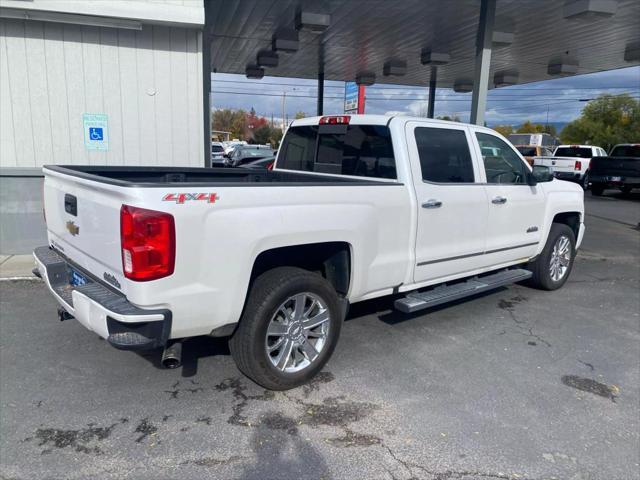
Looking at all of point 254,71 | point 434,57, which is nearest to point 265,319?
point 434,57

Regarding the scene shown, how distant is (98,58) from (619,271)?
8597 mm

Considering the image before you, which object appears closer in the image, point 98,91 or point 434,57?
point 98,91

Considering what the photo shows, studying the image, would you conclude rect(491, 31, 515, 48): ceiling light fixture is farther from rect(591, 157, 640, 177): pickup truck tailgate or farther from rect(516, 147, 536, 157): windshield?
rect(516, 147, 536, 157): windshield

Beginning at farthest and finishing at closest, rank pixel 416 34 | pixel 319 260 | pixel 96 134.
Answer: pixel 416 34, pixel 96 134, pixel 319 260

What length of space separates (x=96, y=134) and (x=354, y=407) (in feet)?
19.8

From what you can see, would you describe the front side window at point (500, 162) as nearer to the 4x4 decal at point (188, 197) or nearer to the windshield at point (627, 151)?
the 4x4 decal at point (188, 197)

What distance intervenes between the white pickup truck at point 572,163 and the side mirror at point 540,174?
55.8 ft

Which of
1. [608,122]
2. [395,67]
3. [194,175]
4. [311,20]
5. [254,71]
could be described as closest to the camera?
[194,175]

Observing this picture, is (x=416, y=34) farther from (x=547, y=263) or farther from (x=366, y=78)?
(x=547, y=263)

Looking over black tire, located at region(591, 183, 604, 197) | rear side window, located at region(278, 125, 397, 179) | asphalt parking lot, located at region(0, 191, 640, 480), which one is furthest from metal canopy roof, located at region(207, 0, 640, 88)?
asphalt parking lot, located at region(0, 191, 640, 480)

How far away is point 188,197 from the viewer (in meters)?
2.96

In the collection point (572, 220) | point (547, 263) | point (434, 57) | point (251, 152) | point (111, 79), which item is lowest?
point (547, 263)

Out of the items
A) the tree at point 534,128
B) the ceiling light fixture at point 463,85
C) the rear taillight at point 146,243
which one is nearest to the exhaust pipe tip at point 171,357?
the rear taillight at point 146,243

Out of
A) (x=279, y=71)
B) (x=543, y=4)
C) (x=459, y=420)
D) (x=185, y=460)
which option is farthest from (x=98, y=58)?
(x=279, y=71)
